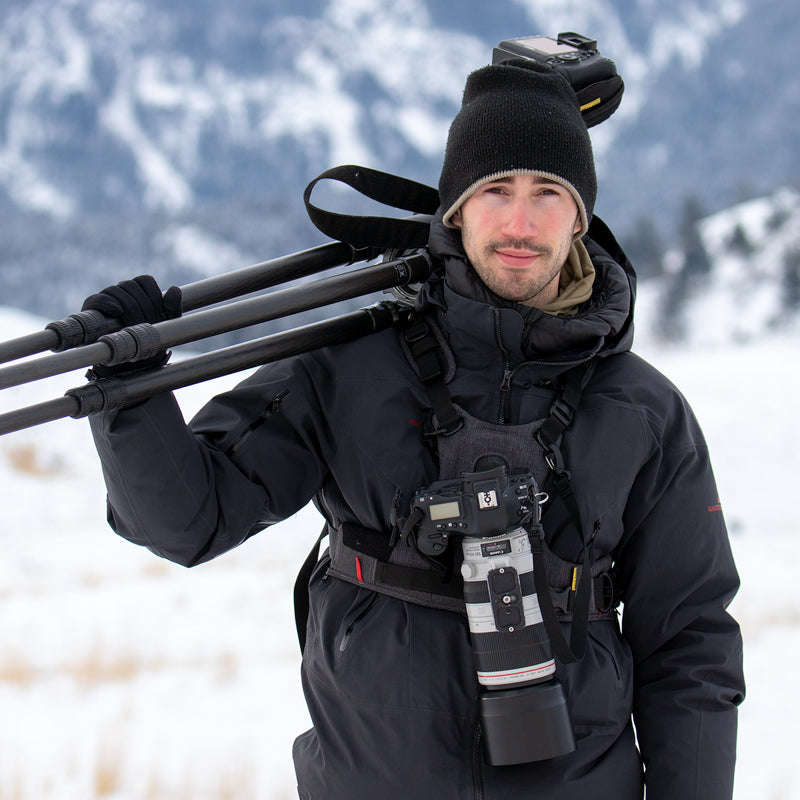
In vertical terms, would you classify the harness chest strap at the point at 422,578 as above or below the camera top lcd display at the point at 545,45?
below

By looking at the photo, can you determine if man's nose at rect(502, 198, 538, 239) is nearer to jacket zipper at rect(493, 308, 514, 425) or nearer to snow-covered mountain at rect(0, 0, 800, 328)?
jacket zipper at rect(493, 308, 514, 425)

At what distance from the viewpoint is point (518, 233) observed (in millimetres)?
2020

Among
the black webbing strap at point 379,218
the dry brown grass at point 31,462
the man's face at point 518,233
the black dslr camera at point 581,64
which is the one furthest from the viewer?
the dry brown grass at point 31,462

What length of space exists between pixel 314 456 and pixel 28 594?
5857 mm

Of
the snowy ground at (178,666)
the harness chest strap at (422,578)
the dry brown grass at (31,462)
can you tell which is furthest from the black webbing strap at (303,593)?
the dry brown grass at (31,462)

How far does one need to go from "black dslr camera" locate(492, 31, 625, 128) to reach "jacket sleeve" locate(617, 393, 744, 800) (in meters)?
0.79

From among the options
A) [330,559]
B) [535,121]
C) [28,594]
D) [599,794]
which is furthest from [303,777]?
[28,594]

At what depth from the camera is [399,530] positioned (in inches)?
75.6

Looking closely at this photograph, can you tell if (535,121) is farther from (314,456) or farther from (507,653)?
(507,653)

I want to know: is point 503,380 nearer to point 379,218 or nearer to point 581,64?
point 379,218

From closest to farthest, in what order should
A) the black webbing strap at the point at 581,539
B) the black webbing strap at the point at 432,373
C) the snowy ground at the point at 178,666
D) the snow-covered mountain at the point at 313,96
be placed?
the black webbing strap at the point at 581,539 < the black webbing strap at the point at 432,373 < the snowy ground at the point at 178,666 < the snow-covered mountain at the point at 313,96

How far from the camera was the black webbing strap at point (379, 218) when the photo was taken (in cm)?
215

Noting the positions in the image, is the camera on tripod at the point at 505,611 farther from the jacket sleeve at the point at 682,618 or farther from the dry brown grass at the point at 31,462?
the dry brown grass at the point at 31,462

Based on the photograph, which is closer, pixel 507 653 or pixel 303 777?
pixel 507 653
